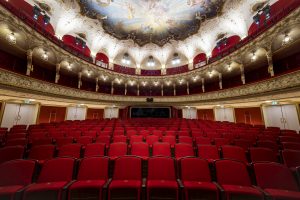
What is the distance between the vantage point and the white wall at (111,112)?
615 inches

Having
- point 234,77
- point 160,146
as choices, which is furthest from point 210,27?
point 160,146

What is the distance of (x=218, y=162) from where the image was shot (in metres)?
2.14

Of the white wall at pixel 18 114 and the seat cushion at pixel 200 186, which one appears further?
the white wall at pixel 18 114

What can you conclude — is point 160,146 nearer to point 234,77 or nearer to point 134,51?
point 234,77

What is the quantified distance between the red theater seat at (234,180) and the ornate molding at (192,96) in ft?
23.7

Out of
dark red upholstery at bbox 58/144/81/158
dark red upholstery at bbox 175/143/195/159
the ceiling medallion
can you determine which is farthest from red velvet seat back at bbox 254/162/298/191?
the ceiling medallion

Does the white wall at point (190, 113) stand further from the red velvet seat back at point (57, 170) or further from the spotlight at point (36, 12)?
the spotlight at point (36, 12)

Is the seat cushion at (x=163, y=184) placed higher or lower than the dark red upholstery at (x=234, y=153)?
lower

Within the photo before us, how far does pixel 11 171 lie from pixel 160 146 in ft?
9.41

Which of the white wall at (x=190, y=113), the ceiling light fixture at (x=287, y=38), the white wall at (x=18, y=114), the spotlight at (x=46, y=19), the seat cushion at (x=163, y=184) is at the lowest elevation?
the seat cushion at (x=163, y=184)

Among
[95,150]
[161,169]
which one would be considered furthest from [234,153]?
[95,150]

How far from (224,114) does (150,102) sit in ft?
28.0

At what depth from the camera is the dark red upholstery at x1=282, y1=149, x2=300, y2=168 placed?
105 inches

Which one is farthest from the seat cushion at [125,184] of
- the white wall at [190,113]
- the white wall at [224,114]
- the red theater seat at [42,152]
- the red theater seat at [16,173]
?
the white wall at [190,113]
